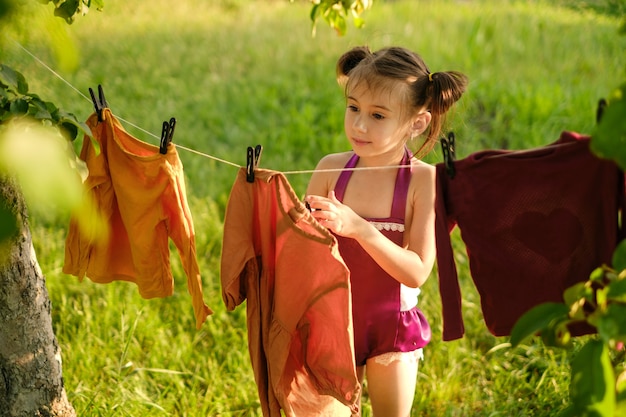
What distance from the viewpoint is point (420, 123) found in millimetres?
1942

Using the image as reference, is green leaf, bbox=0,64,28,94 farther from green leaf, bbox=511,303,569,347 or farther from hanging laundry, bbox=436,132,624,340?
green leaf, bbox=511,303,569,347

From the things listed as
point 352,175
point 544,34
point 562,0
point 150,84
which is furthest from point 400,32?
point 352,175

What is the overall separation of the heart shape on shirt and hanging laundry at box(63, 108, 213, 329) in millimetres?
785

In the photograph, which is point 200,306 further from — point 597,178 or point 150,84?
point 150,84

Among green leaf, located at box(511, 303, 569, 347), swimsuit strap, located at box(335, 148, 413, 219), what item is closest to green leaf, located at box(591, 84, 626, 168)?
green leaf, located at box(511, 303, 569, 347)

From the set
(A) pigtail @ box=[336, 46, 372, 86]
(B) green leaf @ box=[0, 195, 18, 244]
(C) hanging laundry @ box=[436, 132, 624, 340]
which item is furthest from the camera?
(A) pigtail @ box=[336, 46, 372, 86]

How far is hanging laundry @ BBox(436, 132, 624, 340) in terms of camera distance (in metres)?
1.54

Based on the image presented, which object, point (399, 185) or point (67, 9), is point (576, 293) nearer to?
point (399, 185)

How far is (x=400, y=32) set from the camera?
5.62 meters

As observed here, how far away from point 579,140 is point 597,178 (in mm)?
85

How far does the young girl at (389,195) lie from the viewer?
6.10ft

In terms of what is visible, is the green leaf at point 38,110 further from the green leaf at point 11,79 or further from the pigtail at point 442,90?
the pigtail at point 442,90

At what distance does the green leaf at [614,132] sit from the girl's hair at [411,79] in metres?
0.86

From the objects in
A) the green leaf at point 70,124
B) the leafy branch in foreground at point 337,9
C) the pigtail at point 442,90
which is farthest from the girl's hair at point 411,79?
the green leaf at point 70,124
